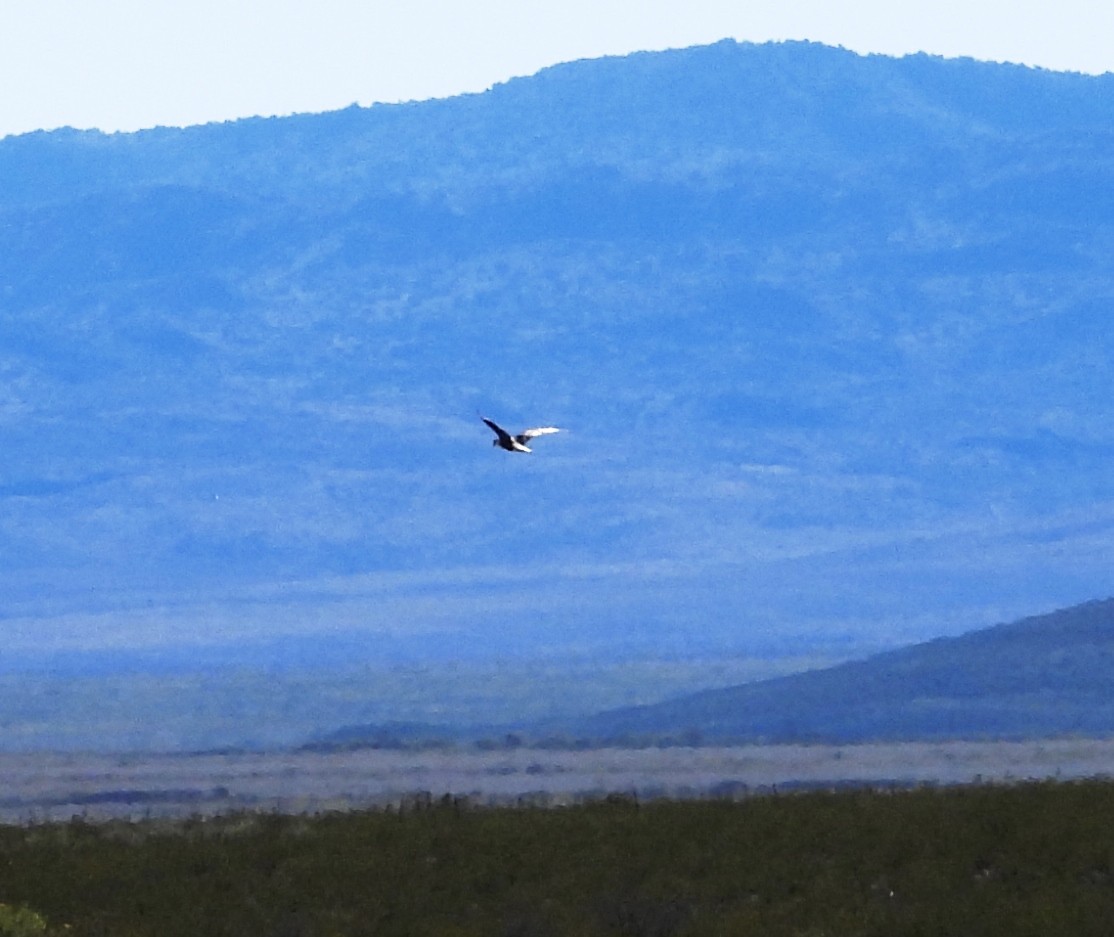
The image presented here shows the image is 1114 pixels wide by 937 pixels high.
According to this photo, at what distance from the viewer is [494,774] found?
55938 mm

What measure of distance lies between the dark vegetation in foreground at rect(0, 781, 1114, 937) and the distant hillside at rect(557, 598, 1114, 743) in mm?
45246

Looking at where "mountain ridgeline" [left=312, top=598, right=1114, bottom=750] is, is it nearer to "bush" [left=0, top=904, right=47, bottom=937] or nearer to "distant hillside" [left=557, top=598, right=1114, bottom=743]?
"distant hillside" [left=557, top=598, right=1114, bottom=743]

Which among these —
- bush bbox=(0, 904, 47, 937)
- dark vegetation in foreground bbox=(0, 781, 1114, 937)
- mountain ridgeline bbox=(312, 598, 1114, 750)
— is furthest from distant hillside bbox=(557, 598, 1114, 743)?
bush bbox=(0, 904, 47, 937)

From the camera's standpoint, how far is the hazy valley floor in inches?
1827

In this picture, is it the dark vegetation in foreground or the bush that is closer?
the bush

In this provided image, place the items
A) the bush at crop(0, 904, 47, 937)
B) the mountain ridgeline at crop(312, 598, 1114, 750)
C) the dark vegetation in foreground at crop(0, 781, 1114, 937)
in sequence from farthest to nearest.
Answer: the mountain ridgeline at crop(312, 598, 1114, 750) → the dark vegetation in foreground at crop(0, 781, 1114, 937) → the bush at crop(0, 904, 47, 937)

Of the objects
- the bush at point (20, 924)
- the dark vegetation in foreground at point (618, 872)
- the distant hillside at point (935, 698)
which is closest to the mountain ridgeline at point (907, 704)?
the distant hillside at point (935, 698)

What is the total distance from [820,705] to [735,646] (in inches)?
2055

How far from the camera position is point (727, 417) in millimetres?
190625

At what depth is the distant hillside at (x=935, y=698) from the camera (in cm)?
8256

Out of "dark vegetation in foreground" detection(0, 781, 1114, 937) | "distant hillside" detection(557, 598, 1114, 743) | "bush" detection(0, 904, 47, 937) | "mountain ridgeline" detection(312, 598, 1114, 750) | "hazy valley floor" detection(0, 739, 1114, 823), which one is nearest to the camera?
"bush" detection(0, 904, 47, 937)

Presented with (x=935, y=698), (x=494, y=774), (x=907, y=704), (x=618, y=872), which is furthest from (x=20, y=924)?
(x=935, y=698)

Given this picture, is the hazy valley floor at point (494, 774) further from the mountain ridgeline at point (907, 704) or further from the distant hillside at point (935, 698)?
the distant hillside at point (935, 698)

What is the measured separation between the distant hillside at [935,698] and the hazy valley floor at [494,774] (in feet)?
42.3
